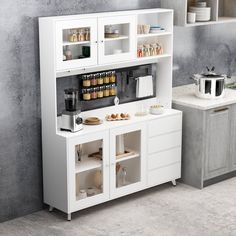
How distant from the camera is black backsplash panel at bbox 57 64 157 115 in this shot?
19.1 feet

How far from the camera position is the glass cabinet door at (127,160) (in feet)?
19.2

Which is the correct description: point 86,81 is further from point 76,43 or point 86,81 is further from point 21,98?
point 21,98

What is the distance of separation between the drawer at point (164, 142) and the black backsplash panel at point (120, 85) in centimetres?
52

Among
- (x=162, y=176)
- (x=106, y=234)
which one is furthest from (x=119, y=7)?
(x=106, y=234)

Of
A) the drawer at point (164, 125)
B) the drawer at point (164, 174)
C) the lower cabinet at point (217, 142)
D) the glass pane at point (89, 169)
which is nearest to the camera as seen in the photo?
the glass pane at point (89, 169)

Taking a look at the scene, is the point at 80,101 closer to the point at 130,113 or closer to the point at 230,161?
the point at 130,113

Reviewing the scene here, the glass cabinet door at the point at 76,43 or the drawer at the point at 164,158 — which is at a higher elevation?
the glass cabinet door at the point at 76,43

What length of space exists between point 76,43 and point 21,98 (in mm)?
689

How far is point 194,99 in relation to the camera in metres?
6.56

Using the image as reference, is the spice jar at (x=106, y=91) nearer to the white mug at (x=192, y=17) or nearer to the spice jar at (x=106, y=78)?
the spice jar at (x=106, y=78)

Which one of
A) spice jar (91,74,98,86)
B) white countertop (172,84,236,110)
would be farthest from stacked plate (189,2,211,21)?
spice jar (91,74,98,86)

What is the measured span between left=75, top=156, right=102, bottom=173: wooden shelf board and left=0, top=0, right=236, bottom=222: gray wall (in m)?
0.39

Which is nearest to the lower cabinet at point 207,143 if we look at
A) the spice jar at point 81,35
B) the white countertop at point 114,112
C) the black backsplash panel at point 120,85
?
the white countertop at point 114,112

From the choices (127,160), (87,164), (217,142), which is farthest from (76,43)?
(217,142)
